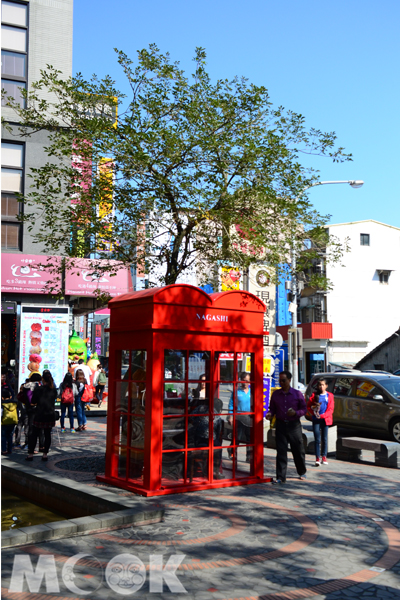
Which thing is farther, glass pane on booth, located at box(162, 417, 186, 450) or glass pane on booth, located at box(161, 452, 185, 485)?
glass pane on booth, located at box(161, 452, 185, 485)

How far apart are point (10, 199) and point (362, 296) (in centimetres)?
3882

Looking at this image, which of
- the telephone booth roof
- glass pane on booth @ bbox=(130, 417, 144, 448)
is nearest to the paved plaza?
glass pane on booth @ bbox=(130, 417, 144, 448)

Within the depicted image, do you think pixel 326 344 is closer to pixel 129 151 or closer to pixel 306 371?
pixel 306 371

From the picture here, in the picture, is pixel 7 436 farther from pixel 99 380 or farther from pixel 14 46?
pixel 14 46

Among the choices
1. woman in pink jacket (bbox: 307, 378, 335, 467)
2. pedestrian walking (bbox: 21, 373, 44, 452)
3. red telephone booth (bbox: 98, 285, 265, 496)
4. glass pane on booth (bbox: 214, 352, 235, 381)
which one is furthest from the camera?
pedestrian walking (bbox: 21, 373, 44, 452)

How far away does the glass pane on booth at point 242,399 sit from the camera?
9.64 m

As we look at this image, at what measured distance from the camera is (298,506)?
8172 millimetres

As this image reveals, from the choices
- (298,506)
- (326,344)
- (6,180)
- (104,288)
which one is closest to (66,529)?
(298,506)

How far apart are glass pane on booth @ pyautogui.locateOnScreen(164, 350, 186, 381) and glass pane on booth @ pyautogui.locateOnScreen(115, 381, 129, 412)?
847 millimetres

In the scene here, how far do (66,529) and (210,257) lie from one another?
6.20 meters

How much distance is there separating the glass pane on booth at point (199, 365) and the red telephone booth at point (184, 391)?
0.6 inches

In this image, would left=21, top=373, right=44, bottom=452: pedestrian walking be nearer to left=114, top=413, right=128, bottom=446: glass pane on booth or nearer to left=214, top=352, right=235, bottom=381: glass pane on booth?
left=114, top=413, right=128, bottom=446: glass pane on booth

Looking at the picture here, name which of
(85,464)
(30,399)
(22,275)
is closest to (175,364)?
(85,464)

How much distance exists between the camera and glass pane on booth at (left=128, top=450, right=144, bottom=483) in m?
8.97
